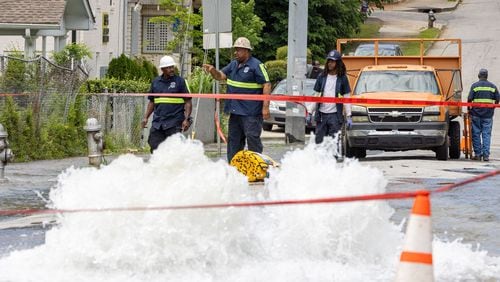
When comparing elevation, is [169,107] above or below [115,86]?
below

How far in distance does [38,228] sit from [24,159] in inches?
345

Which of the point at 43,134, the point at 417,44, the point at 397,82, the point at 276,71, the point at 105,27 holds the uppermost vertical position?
the point at 417,44

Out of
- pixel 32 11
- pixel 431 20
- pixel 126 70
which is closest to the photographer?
pixel 32 11

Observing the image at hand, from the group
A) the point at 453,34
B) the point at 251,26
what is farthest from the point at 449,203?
the point at 453,34

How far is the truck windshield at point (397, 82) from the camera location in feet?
70.0

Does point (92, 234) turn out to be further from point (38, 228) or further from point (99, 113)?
point (99, 113)

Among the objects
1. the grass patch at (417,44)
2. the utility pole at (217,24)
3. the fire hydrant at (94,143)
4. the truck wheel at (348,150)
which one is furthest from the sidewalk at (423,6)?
the fire hydrant at (94,143)

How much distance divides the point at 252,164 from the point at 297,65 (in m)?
12.9

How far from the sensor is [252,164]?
14516mm

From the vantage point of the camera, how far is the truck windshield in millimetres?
21328

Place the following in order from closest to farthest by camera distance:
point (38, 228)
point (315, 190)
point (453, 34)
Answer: point (315, 190) < point (38, 228) < point (453, 34)

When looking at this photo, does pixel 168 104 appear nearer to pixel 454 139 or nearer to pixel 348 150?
pixel 348 150

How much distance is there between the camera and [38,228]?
11.2m

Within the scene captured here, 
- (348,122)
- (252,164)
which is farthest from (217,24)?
(252,164)
